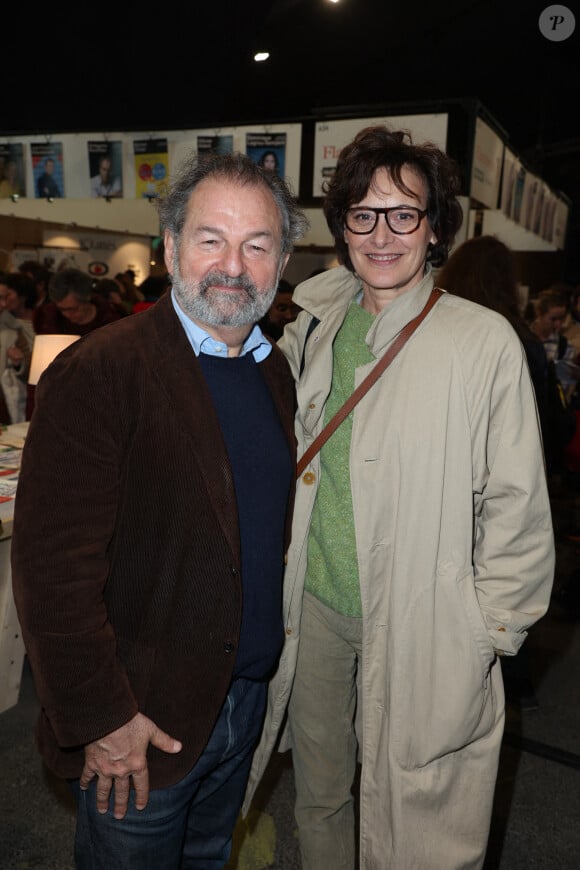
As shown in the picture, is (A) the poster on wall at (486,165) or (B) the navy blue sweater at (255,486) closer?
(B) the navy blue sweater at (255,486)

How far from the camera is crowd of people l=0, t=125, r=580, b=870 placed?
44.8 inches

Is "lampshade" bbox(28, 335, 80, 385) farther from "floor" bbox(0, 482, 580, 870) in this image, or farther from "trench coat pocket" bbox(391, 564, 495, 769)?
"trench coat pocket" bbox(391, 564, 495, 769)

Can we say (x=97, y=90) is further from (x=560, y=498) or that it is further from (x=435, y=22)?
(x=560, y=498)

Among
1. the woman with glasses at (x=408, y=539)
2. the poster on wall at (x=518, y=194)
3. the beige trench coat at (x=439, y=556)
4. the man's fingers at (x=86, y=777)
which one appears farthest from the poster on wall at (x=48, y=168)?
the man's fingers at (x=86, y=777)

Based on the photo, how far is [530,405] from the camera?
1.47m

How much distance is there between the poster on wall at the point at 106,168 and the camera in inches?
257

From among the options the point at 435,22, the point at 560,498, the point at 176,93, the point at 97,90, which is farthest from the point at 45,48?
the point at 560,498

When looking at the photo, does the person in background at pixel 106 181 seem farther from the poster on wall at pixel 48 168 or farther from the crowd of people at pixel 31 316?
the crowd of people at pixel 31 316

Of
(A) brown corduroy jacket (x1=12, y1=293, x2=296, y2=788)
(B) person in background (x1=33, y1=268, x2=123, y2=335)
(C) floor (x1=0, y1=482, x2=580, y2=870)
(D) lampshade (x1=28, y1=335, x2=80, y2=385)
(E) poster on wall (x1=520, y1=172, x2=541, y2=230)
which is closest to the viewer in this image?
(A) brown corduroy jacket (x1=12, y1=293, x2=296, y2=788)

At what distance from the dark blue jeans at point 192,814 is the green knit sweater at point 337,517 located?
29cm

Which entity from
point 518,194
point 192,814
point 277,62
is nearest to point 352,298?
point 192,814

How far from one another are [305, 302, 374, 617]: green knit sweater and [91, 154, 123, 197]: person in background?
5.66m

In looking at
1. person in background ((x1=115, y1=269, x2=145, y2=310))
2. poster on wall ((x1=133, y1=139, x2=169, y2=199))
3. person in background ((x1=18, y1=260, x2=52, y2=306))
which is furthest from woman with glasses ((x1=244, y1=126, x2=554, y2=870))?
person in background ((x1=115, y1=269, x2=145, y2=310))

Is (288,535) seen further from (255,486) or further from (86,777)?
(86,777)
